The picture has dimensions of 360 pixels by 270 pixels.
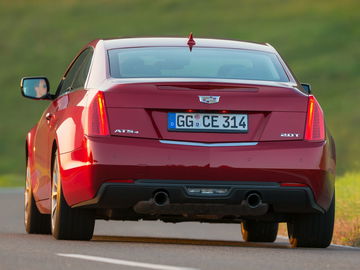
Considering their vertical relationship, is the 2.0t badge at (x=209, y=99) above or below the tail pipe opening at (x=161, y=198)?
above

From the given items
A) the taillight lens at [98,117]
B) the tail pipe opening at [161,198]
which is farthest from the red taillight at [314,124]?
the taillight lens at [98,117]

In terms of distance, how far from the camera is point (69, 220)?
12.2m

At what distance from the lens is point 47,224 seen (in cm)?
1412

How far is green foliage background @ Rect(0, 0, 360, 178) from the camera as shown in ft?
236

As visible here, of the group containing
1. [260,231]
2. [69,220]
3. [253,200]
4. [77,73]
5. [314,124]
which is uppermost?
[77,73]

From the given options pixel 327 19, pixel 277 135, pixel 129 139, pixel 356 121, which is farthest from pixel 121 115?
pixel 327 19

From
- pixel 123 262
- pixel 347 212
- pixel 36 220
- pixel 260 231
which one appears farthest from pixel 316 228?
pixel 347 212

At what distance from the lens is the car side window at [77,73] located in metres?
12.9

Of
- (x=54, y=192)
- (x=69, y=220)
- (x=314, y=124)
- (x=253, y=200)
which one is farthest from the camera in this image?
(x=54, y=192)

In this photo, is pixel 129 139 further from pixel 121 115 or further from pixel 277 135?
pixel 277 135

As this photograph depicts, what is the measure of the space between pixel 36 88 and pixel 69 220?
6.47ft

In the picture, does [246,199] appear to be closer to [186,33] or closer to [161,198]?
[161,198]

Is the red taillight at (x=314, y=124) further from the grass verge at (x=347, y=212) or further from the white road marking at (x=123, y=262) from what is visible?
the grass verge at (x=347, y=212)

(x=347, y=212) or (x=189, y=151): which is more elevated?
(x=189, y=151)
